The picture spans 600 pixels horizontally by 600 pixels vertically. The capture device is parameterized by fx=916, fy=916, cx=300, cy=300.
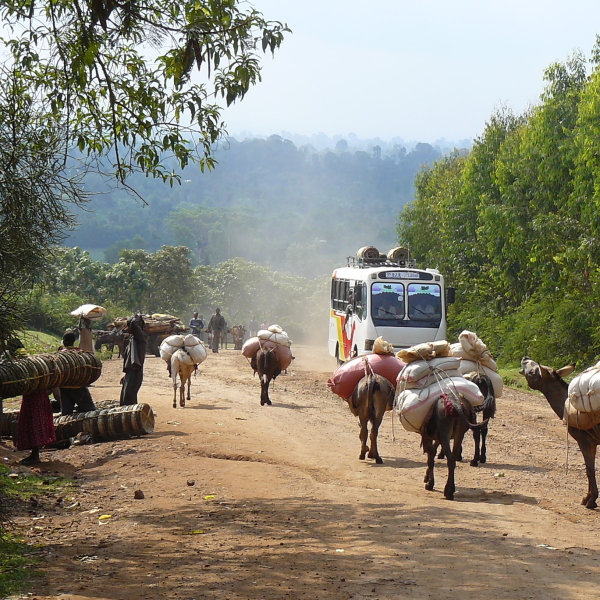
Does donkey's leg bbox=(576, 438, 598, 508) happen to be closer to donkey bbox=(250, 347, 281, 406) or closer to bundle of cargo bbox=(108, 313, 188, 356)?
donkey bbox=(250, 347, 281, 406)

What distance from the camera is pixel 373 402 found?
1165cm

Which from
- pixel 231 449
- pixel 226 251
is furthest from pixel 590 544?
pixel 226 251

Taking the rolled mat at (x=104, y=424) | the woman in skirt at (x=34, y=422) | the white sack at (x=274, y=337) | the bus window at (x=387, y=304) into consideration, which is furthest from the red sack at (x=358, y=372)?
the bus window at (x=387, y=304)

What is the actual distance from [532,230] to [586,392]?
24040 millimetres

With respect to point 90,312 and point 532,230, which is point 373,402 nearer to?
point 90,312

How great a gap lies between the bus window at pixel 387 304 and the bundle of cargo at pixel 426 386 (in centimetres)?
1251

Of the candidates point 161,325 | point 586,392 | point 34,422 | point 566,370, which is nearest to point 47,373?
point 34,422

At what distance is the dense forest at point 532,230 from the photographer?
26.2 m

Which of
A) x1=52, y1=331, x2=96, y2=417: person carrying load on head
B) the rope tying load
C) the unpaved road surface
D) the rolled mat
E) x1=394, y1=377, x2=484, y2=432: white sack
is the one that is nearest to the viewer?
the unpaved road surface

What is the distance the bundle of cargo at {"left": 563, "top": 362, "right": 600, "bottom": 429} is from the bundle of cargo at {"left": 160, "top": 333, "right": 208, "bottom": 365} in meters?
9.68

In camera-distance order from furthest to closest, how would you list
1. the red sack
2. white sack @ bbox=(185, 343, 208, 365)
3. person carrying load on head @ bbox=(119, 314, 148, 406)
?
1. white sack @ bbox=(185, 343, 208, 365)
2. person carrying load on head @ bbox=(119, 314, 148, 406)
3. the red sack

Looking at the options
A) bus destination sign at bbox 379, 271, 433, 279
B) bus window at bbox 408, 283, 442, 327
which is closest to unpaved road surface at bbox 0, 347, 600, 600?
bus window at bbox 408, 283, 442, 327

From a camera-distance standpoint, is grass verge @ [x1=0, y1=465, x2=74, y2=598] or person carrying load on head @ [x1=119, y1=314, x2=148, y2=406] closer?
grass verge @ [x1=0, y1=465, x2=74, y2=598]

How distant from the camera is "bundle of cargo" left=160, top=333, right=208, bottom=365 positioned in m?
17.5
